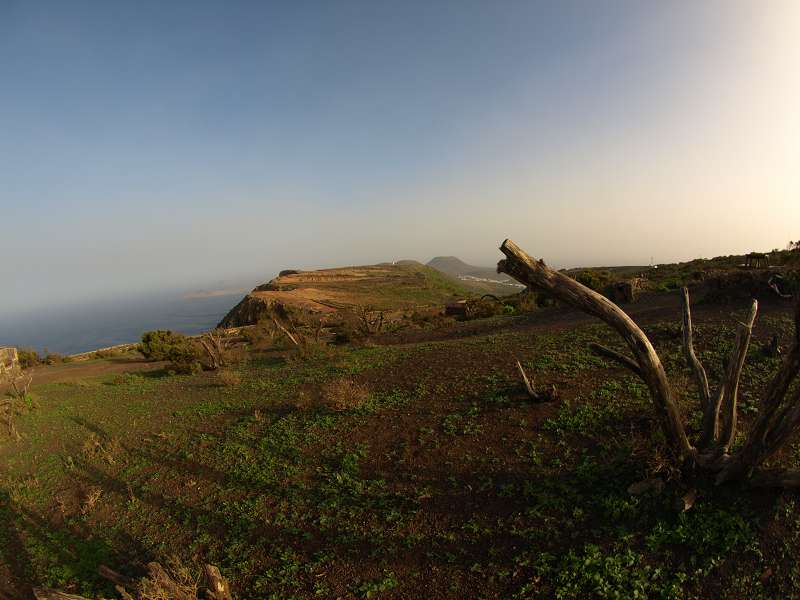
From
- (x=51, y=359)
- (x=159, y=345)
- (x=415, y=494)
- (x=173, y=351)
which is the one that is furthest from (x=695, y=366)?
(x=51, y=359)

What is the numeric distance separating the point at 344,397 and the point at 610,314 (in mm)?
5662

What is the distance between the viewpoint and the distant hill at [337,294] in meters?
36.0

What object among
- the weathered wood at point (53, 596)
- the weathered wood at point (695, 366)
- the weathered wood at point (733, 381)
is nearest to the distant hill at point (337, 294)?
the weathered wood at point (695, 366)

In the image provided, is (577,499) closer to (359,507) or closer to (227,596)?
(359,507)

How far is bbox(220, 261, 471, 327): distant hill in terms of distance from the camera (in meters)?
36.0

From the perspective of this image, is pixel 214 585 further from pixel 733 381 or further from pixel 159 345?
pixel 159 345

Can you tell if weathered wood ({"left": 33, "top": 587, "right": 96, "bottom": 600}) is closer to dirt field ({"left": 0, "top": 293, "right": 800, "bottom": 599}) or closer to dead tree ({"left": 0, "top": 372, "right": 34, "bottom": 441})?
dirt field ({"left": 0, "top": 293, "right": 800, "bottom": 599})

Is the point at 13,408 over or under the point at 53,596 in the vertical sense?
under

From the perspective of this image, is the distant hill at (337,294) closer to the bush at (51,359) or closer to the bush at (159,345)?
the bush at (159,345)

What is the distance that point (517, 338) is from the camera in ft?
37.0

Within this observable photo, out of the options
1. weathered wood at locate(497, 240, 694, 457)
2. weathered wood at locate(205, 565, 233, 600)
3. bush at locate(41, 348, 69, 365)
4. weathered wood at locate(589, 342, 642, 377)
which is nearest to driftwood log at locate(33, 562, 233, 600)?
weathered wood at locate(205, 565, 233, 600)

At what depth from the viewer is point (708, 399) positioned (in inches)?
178

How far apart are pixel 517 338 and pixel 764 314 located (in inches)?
235

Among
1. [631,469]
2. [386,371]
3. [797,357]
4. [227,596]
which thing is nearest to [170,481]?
[227,596]
